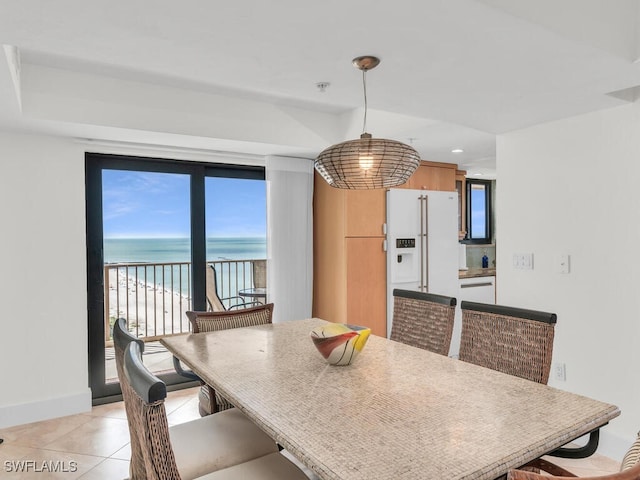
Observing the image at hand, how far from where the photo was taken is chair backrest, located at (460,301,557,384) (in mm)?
1912

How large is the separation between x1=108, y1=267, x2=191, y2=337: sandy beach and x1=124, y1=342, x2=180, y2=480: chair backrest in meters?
3.39

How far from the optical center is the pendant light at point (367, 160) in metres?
1.90

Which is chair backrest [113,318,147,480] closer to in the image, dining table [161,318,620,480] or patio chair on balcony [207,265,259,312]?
dining table [161,318,620,480]

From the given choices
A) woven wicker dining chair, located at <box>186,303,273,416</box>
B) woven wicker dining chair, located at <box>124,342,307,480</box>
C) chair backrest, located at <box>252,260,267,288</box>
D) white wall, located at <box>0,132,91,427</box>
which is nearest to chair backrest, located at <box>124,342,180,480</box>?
woven wicker dining chair, located at <box>124,342,307,480</box>

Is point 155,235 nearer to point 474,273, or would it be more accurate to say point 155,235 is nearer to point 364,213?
point 364,213

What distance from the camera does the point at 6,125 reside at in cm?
291

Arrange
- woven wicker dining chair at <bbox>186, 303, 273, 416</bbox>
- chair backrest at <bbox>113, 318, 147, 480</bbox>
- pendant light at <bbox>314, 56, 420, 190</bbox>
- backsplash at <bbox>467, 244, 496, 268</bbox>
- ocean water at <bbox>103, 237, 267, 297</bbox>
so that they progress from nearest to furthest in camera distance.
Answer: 1. chair backrest at <bbox>113, 318, 147, 480</bbox>
2. pendant light at <bbox>314, 56, 420, 190</bbox>
3. woven wicker dining chair at <bbox>186, 303, 273, 416</bbox>
4. ocean water at <bbox>103, 237, 267, 297</bbox>
5. backsplash at <bbox>467, 244, 496, 268</bbox>

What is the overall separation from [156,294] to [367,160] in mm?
3826

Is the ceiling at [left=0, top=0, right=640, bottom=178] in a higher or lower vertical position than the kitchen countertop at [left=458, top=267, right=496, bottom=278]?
higher

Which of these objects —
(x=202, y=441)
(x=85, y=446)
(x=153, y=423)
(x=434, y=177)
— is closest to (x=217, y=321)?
(x=202, y=441)

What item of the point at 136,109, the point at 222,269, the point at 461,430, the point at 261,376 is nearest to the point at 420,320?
the point at 261,376

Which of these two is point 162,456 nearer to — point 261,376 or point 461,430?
point 261,376

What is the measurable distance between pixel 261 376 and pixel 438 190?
3396 millimetres

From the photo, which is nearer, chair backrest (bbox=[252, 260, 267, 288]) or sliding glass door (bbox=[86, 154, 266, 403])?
sliding glass door (bbox=[86, 154, 266, 403])
